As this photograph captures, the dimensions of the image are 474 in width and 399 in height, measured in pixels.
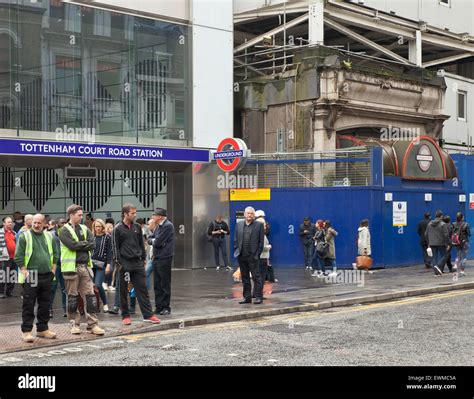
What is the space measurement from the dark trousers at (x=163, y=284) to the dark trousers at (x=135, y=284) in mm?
1078

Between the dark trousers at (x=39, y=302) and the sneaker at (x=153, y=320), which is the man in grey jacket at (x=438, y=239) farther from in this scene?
the dark trousers at (x=39, y=302)

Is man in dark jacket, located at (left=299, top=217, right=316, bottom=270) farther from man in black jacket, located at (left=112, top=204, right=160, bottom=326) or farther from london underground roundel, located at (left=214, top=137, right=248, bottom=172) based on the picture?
man in black jacket, located at (left=112, top=204, right=160, bottom=326)

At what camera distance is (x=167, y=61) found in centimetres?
2291

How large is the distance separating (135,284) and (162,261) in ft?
4.35

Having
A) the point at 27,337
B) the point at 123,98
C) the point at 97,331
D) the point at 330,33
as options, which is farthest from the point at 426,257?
the point at 27,337

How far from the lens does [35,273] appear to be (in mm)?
10688

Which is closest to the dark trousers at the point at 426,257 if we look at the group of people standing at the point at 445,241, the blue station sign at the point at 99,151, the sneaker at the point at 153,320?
the group of people standing at the point at 445,241

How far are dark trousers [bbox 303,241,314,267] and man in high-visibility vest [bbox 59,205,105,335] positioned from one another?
466 inches

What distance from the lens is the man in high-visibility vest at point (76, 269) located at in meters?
11.1

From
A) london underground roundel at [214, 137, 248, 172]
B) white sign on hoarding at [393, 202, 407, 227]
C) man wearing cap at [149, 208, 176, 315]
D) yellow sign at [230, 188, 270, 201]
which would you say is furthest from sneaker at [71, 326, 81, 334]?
white sign on hoarding at [393, 202, 407, 227]

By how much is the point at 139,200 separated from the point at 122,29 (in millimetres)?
5598
